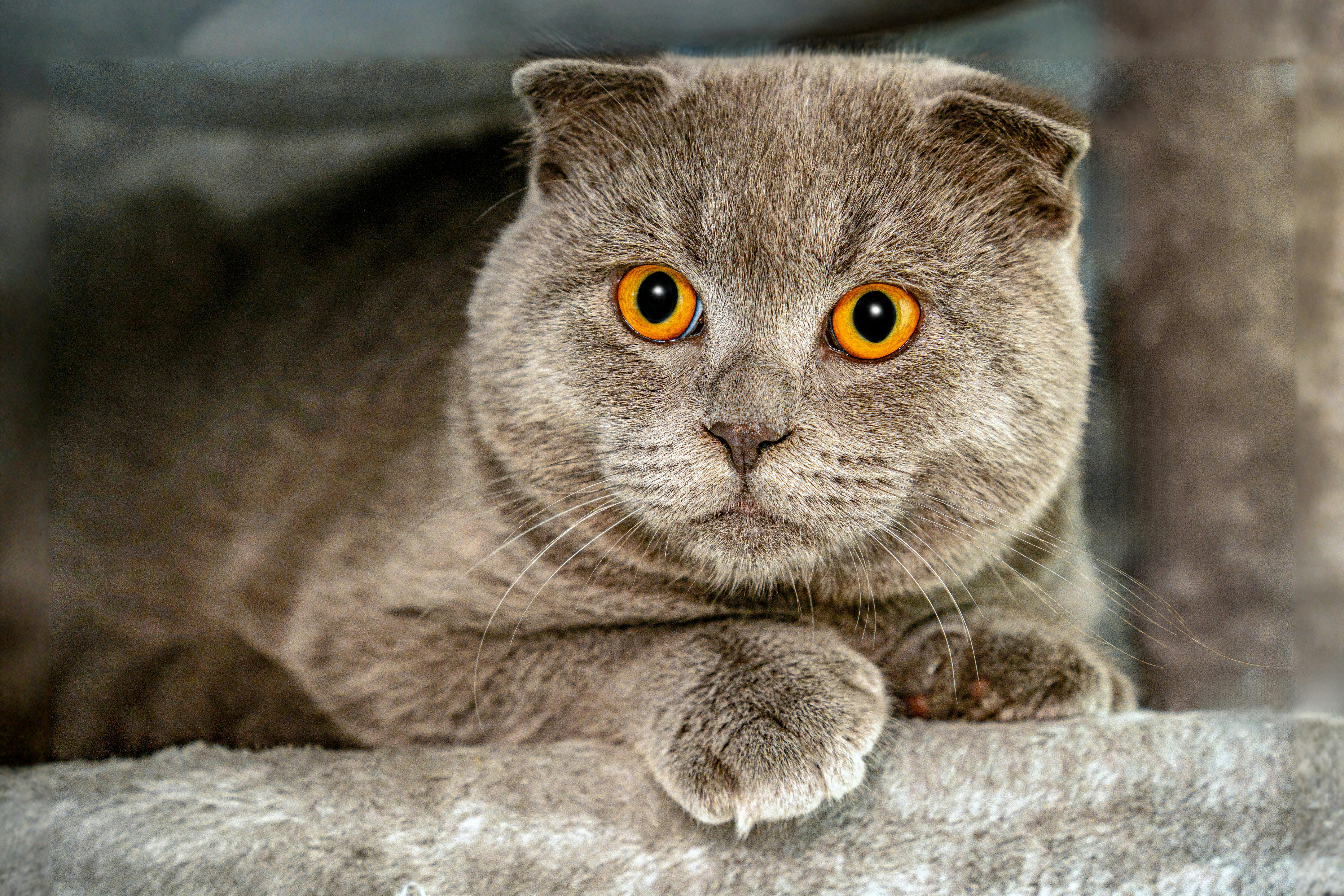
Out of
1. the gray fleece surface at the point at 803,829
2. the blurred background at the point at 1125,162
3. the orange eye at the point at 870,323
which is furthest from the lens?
the blurred background at the point at 1125,162

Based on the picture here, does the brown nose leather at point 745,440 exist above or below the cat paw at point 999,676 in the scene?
above

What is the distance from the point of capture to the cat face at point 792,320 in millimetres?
839

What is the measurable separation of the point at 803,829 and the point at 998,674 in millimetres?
286

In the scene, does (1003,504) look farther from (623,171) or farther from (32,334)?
(32,334)

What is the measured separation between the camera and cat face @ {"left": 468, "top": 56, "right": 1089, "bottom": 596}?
0.84m

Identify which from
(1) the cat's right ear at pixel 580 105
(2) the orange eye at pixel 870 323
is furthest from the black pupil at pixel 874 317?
(1) the cat's right ear at pixel 580 105

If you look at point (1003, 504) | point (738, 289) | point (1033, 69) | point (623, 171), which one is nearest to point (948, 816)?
point (1003, 504)

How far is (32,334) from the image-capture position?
1088 mm

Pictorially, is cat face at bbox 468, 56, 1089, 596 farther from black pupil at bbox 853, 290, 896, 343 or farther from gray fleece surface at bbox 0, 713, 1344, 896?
gray fleece surface at bbox 0, 713, 1344, 896

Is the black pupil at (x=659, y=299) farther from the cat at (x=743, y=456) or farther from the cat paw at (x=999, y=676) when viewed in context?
the cat paw at (x=999, y=676)

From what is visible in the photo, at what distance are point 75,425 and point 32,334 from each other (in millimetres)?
278

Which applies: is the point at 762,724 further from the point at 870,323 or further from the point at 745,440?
the point at 870,323

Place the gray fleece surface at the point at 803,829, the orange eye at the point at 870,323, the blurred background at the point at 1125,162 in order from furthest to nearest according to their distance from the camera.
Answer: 1. the blurred background at the point at 1125,162
2. the orange eye at the point at 870,323
3. the gray fleece surface at the point at 803,829

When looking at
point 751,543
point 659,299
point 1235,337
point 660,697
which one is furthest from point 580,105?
point 1235,337
